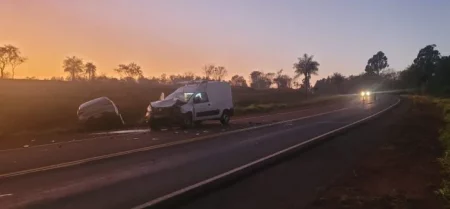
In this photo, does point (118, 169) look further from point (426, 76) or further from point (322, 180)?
point (426, 76)

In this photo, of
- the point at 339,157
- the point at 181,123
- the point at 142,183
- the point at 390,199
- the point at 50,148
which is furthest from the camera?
the point at 181,123

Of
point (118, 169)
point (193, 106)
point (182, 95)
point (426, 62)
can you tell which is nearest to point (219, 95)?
point (182, 95)

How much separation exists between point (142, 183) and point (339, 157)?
6.76 metres

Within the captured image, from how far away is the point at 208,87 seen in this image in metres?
28.7

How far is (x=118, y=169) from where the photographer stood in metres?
11.9

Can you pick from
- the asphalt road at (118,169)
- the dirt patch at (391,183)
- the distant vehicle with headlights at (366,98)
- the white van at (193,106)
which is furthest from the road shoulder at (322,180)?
the distant vehicle with headlights at (366,98)

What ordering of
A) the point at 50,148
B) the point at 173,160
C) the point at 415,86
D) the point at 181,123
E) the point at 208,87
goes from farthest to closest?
1. the point at 415,86
2. the point at 208,87
3. the point at 181,123
4. the point at 50,148
5. the point at 173,160

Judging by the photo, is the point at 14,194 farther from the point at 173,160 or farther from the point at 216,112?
the point at 216,112

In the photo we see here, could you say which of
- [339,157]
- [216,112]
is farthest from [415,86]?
[339,157]

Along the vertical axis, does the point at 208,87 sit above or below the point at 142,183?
above

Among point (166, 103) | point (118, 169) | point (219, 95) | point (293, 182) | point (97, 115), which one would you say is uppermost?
point (219, 95)

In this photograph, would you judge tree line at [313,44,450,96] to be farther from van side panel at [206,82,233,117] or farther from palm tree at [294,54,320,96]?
van side panel at [206,82,233,117]

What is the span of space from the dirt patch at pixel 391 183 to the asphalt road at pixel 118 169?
8.92 feet

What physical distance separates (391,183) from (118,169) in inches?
227
